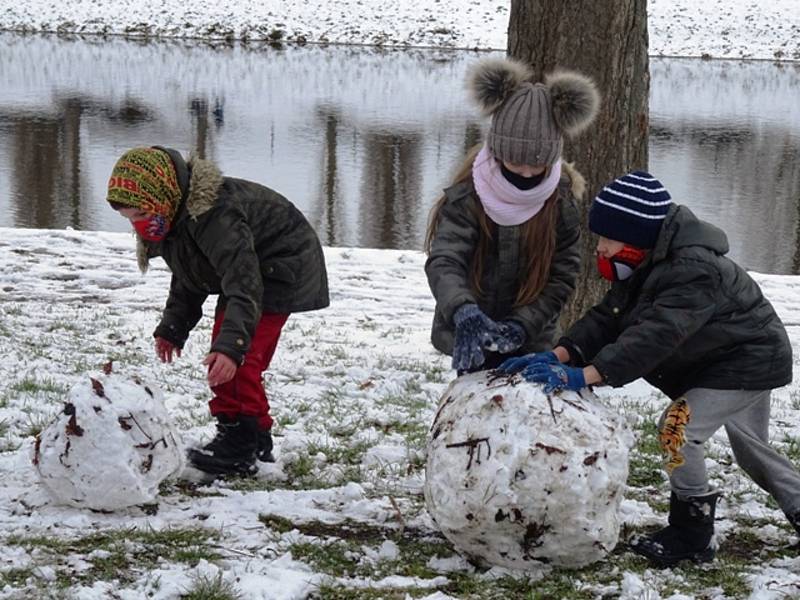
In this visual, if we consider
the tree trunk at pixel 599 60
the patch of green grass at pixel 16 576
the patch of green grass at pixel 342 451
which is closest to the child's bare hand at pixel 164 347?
the patch of green grass at pixel 342 451

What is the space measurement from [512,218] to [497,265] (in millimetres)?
204

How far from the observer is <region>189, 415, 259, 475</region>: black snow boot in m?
4.55

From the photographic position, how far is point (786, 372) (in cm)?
384

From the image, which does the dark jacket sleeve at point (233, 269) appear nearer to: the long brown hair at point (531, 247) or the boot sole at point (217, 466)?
the boot sole at point (217, 466)

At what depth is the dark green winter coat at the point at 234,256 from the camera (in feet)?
14.1

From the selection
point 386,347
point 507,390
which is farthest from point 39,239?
point 507,390

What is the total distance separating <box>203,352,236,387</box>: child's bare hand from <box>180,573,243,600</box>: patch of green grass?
101 centimetres

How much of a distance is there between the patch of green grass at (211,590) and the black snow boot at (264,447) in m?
1.37

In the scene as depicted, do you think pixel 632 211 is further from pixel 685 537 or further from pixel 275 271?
pixel 275 271

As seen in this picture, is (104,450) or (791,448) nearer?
(104,450)

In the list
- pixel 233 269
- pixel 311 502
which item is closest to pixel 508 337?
pixel 311 502

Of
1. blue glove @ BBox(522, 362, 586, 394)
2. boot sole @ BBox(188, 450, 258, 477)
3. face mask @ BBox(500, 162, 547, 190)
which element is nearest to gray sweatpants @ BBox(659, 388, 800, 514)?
blue glove @ BBox(522, 362, 586, 394)

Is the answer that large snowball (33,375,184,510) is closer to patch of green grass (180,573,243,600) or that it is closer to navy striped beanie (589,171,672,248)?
patch of green grass (180,573,243,600)

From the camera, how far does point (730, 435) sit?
4.05m
